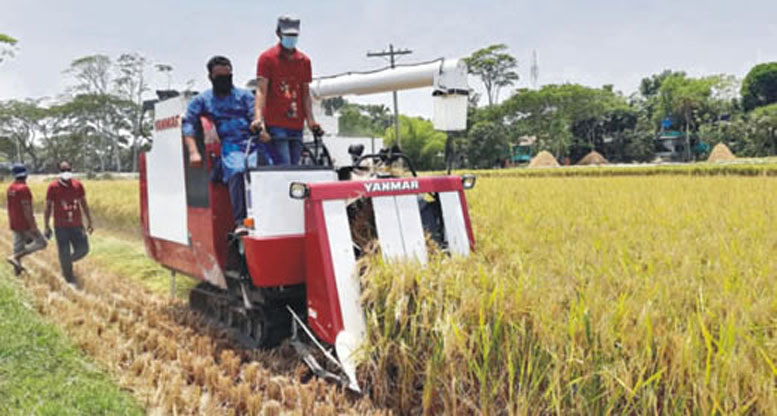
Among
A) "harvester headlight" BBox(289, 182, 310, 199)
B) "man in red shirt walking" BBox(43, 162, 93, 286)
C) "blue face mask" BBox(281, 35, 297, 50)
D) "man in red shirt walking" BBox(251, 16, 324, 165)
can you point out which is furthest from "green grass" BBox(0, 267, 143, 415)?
"blue face mask" BBox(281, 35, 297, 50)

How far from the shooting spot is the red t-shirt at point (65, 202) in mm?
8453

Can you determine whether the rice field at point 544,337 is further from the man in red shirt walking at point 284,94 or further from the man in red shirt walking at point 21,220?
the man in red shirt walking at point 21,220

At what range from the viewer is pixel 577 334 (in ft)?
9.09

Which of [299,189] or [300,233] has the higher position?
[299,189]

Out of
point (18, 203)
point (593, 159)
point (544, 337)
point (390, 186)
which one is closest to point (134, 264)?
point (18, 203)

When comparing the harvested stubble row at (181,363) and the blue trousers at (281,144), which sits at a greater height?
the blue trousers at (281,144)

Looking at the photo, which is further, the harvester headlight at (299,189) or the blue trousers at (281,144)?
the blue trousers at (281,144)

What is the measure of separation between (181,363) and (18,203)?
5923mm

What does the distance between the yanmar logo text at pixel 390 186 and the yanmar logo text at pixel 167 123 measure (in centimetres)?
214

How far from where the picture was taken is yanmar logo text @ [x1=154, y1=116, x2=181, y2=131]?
544 centimetres

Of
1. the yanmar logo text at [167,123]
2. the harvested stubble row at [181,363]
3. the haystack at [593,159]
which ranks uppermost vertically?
the yanmar logo text at [167,123]

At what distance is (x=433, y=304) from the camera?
3547mm

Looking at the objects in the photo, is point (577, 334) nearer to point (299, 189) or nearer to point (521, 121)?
point (299, 189)

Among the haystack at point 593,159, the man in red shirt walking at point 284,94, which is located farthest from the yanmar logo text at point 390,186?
the haystack at point 593,159
